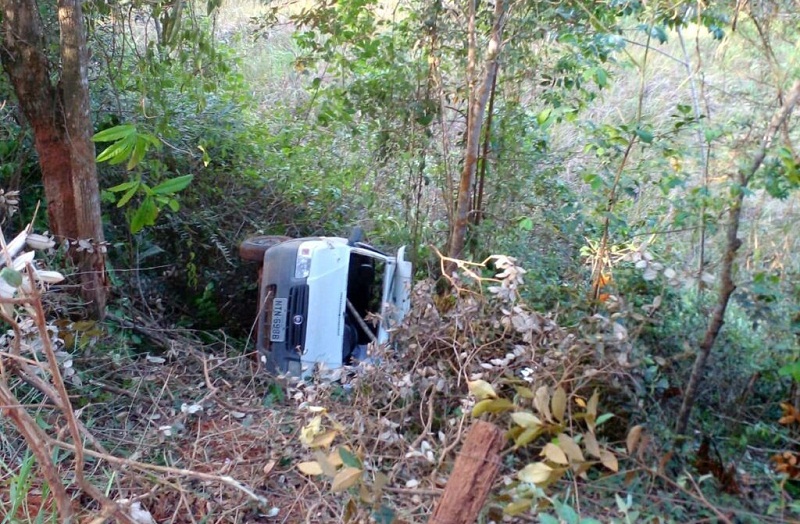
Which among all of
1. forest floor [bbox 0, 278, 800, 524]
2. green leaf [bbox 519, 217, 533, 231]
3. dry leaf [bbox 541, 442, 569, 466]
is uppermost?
green leaf [bbox 519, 217, 533, 231]

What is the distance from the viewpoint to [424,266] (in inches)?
216

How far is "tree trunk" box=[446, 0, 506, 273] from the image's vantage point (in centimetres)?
468

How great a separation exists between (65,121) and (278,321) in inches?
64.1

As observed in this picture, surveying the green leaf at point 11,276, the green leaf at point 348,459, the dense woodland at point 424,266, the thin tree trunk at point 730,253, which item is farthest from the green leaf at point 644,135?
the green leaf at point 11,276

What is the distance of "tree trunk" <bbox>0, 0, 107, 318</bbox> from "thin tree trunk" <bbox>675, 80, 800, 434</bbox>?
316 centimetres

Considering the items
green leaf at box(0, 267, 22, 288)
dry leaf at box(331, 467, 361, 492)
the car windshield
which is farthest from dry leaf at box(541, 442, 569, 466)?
the car windshield

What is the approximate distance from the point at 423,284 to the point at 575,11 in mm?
2200

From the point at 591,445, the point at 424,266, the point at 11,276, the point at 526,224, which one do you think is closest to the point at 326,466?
the point at 591,445

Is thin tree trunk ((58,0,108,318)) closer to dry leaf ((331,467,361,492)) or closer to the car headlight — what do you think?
the car headlight

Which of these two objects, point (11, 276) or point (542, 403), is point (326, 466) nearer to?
point (542, 403)

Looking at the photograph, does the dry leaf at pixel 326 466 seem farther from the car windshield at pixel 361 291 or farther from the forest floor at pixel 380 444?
Answer: the car windshield at pixel 361 291

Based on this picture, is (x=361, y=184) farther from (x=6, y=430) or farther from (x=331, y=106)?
(x=6, y=430)

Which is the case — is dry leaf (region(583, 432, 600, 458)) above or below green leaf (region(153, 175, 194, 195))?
below

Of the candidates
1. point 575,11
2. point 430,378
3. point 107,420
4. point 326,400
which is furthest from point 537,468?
point 575,11
